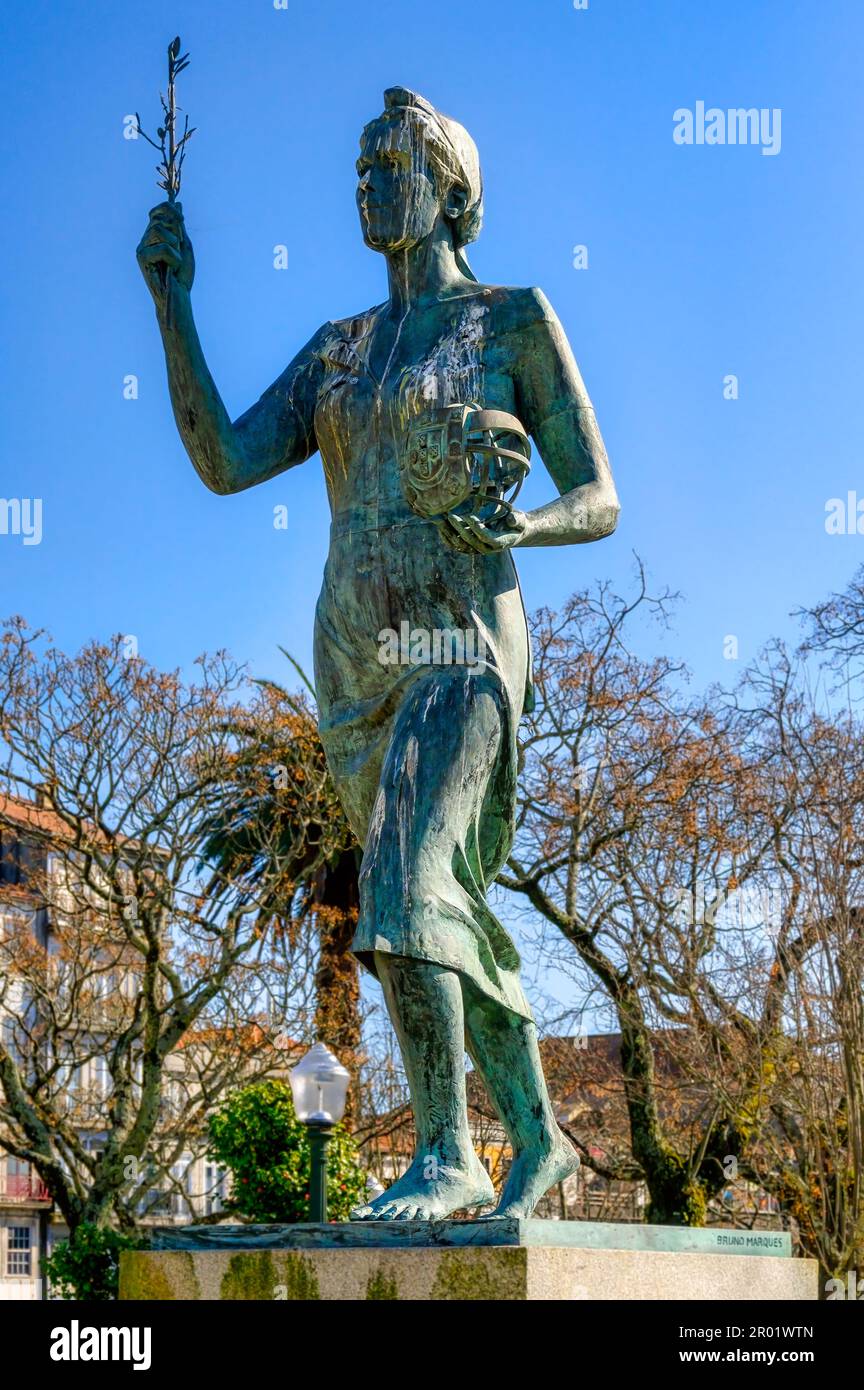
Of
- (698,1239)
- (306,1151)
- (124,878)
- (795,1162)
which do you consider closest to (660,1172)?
(795,1162)

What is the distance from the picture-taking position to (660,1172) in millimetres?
21297

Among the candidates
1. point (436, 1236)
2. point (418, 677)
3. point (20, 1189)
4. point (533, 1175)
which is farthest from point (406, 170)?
point (20, 1189)

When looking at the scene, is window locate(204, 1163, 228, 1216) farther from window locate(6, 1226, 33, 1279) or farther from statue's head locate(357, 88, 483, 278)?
statue's head locate(357, 88, 483, 278)

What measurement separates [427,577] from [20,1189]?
46347 mm

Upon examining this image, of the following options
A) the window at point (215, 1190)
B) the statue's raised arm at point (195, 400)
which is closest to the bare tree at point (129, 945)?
the window at point (215, 1190)

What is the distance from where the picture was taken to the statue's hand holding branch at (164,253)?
469 cm

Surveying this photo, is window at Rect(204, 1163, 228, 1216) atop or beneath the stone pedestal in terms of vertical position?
beneath

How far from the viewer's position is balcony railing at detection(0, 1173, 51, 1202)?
46.0 metres

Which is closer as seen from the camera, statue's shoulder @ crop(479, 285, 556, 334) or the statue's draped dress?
the statue's draped dress

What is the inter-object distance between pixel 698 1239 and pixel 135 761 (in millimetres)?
18829

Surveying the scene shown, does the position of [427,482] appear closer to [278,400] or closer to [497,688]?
[497,688]

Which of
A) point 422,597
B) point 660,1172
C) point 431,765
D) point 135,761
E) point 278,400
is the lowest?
point 660,1172

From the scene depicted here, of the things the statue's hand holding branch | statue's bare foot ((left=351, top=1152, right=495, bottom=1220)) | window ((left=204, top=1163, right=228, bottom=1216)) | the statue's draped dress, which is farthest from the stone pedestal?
window ((left=204, top=1163, right=228, bottom=1216))
